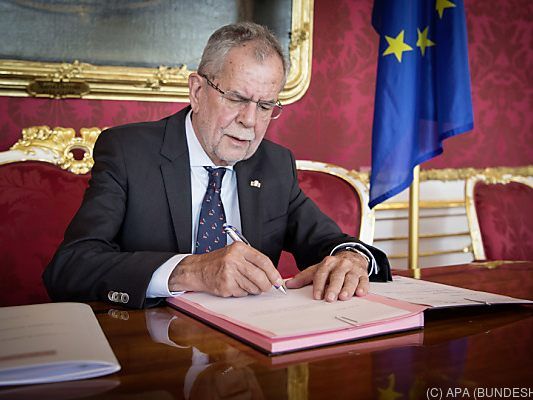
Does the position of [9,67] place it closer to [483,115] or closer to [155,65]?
[155,65]

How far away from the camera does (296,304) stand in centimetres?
127

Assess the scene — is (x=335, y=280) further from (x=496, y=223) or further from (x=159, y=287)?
(x=496, y=223)

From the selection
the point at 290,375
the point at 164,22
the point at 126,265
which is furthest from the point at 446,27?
the point at 290,375

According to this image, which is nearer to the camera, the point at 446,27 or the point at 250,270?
the point at 250,270

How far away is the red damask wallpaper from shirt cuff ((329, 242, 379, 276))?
148 cm

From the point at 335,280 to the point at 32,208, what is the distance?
128 cm

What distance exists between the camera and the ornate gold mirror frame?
8.68 ft

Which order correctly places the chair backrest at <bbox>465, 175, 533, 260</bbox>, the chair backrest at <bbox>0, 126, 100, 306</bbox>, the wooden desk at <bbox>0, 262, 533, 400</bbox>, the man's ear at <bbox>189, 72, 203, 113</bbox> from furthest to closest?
1. the chair backrest at <bbox>465, 175, 533, 260</bbox>
2. the chair backrest at <bbox>0, 126, 100, 306</bbox>
3. the man's ear at <bbox>189, 72, 203, 113</bbox>
4. the wooden desk at <bbox>0, 262, 533, 400</bbox>

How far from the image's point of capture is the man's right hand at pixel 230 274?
133 cm

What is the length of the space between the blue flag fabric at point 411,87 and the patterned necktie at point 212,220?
3.64 ft

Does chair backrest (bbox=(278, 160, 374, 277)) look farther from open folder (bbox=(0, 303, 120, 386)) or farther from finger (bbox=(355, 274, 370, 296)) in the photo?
open folder (bbox=(0, 303, 120, 386))

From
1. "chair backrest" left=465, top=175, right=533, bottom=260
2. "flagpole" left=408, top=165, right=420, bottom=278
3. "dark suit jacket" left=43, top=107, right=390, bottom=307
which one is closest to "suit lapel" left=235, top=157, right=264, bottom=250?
"dark suit jacket" left=43, top=107, right=390, bottom=307

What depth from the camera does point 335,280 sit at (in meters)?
1.38

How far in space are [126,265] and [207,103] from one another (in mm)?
685
